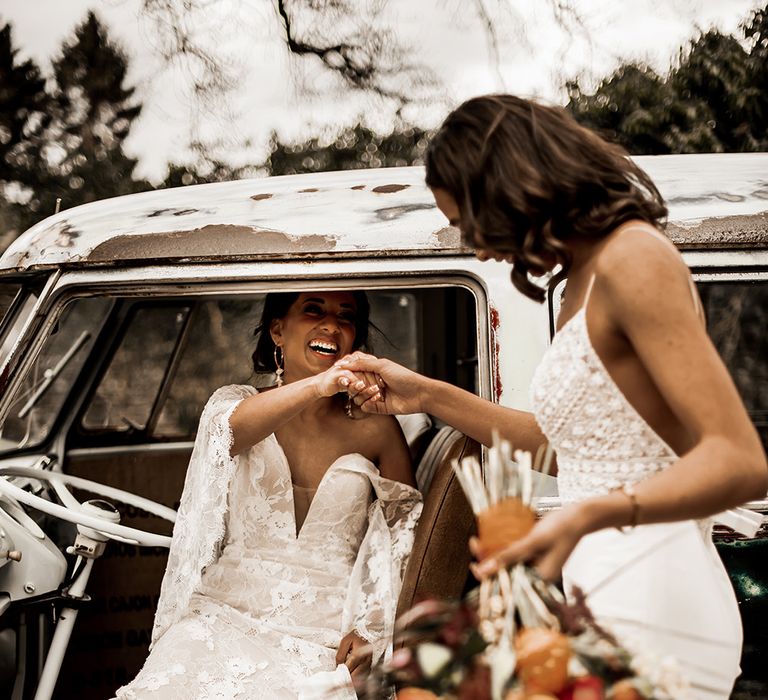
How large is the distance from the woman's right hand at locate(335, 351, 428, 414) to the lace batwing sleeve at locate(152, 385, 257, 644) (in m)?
0.45

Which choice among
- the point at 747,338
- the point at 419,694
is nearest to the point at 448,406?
the point at 419,694

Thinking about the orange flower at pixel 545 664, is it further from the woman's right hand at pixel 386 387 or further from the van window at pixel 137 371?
the van window at pixel 137 371

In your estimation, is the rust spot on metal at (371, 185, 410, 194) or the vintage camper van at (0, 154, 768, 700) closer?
the vintage camper van at (0, 154, 768, 700)

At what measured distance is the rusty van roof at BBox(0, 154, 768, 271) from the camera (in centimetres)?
262

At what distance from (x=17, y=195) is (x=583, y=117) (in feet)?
24.8

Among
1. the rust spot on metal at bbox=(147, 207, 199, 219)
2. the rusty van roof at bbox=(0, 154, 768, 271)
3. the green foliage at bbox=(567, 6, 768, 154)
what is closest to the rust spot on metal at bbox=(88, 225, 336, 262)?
the rusty van roof at bbox=(0, 154, 768, 271)

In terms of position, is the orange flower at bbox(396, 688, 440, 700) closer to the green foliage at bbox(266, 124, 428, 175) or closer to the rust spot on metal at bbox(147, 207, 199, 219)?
the rust spot on metal at bbox(147, 207, 199, 219)

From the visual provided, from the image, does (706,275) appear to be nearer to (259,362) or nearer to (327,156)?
(259,362)

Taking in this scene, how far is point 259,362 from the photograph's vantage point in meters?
3.38

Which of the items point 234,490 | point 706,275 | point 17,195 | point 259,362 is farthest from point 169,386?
point 17,195

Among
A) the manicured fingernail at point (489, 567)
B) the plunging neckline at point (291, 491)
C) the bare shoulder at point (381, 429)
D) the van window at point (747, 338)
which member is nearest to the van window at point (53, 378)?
the plunging neckline at point (291, 491)

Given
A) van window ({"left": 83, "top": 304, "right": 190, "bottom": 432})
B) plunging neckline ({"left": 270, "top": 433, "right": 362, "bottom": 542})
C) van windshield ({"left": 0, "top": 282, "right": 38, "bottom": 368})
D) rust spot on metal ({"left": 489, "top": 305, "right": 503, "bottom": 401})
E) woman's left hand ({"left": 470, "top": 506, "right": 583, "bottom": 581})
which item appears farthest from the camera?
van window ({"left": 83, "top": 304, "right": 190, "bottom": 432})

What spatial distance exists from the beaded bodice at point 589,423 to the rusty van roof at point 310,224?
96 centimetres

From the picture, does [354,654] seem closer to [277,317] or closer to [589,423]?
[277,317]
